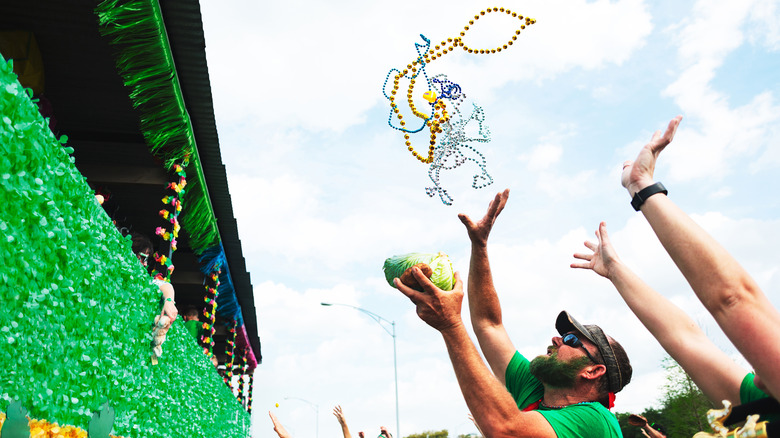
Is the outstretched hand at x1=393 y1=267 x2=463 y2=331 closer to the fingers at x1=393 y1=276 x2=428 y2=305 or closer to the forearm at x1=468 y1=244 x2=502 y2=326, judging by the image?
the fingers at x1=393 y1=276 x2=428 y2=305

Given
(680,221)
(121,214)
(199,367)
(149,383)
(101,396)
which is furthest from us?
(121,214)

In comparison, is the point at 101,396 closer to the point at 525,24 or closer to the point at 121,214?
the point at 525,24

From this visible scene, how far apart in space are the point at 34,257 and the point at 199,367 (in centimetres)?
507

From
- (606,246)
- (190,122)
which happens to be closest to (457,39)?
(190,122)

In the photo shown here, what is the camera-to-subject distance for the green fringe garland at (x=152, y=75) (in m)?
4.61

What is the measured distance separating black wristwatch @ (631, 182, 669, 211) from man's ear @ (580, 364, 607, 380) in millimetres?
1104

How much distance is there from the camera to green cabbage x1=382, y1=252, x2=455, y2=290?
100 inches

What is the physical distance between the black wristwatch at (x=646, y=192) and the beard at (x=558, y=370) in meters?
1.10

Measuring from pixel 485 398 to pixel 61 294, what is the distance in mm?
2634

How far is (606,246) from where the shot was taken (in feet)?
9.64

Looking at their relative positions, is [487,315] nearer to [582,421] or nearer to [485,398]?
[582,421]

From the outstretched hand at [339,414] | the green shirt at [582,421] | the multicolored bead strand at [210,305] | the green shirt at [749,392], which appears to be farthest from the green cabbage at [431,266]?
the multicolored bead strand at [210,305]

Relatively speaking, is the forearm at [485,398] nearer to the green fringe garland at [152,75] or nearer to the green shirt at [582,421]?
the green shirt at [582,421]

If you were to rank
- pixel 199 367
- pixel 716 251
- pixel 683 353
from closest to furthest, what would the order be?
pixel 716 251, pixel 683 353, pixel 199 367
